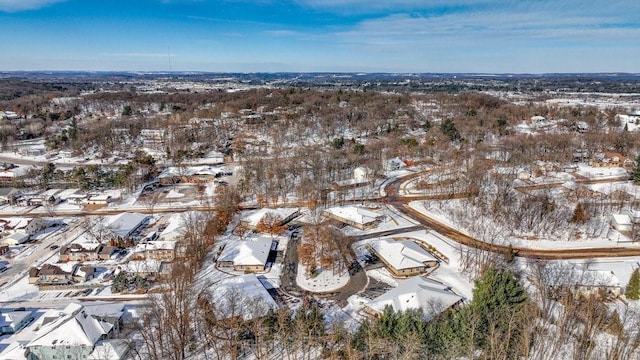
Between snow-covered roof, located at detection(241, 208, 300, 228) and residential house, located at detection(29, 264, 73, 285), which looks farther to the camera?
snow-covered roof, located at detection(241, 208, 300, 228)

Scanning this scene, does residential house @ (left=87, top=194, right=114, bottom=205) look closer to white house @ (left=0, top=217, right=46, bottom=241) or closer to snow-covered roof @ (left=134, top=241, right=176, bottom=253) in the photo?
white house @ (left=0, top=217, right=46, bottom=241)

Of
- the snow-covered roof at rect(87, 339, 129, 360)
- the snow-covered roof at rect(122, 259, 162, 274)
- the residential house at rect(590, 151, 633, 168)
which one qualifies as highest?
the residential house at rect(590, 151, 633, 168)

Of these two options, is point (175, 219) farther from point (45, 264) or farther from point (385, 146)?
point (385, 146)

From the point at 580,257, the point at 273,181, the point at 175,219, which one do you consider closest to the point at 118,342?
the point at 175,219

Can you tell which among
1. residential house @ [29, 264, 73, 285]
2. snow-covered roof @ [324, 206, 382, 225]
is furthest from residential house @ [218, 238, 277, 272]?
residential house @ [29, 264, 73, 285]

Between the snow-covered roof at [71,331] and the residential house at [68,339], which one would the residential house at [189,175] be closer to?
the snow-covered roof at [71,331]

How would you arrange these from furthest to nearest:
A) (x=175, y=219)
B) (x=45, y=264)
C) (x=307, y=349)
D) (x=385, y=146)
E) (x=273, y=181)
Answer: (x=385, y=146)
(x=273, y=181)
(x=175, y=219)
(x=45, y=264)
(x=307, y=349)

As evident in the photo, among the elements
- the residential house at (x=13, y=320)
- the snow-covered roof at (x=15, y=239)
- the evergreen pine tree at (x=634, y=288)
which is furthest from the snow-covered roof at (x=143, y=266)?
the evergreen pine tree at (x=634, y=288)
